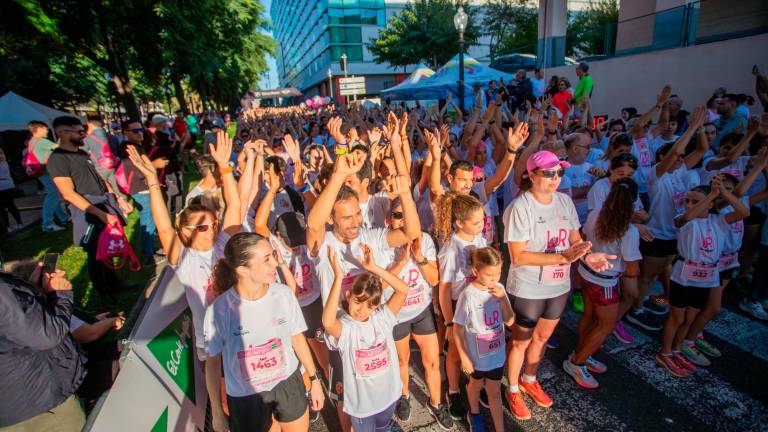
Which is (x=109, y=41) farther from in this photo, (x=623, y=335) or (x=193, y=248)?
(x=623, y=335)

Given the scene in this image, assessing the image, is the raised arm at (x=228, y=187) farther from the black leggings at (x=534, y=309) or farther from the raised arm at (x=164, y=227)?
the black leggings at (x=534, y=309)

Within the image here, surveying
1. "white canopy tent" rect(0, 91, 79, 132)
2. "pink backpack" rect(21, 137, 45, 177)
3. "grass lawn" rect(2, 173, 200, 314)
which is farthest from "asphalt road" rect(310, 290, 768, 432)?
"white canopy tent" rect(0, 91, 79, 132)

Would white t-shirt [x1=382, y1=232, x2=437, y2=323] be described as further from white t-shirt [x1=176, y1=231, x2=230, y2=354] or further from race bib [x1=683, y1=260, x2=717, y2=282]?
race bib [x1=683, y1=260, x2=717, y2=282]

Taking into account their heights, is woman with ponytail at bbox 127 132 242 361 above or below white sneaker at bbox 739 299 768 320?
above

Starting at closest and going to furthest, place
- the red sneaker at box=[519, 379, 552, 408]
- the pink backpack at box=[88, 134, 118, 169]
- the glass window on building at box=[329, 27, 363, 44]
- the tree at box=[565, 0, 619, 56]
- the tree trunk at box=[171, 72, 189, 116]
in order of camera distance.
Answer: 1. the red sneaker at box=[519, 379, 552, 408]
2. the pink backpack at box=[88, 134, 118, 169]
3. the tree at box=[565, 0, 619, 56]
4. the tree trunk at box=[171, 72, 189, 116]
5. the glass window on building at box=[329, 27, 363, 44]

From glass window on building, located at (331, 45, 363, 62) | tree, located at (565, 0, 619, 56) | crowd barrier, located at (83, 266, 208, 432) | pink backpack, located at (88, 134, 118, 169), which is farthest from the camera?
glass window on building, located at (331, 45, 363, 62)

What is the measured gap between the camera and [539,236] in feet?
9.43

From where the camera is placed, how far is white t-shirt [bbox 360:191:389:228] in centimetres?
362

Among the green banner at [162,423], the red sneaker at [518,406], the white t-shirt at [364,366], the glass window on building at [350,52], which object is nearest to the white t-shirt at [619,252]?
the red sneaker at [518,406]

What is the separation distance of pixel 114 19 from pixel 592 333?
557 inches

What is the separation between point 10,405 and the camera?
2.08 metres

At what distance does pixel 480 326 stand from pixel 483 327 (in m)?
0.03

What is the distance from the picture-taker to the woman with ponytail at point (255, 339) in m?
2.33

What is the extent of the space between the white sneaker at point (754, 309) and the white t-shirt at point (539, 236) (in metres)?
2.91
